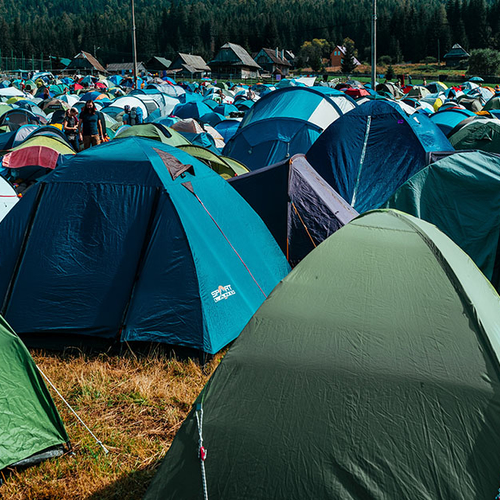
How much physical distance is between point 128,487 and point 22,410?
0.78 meters

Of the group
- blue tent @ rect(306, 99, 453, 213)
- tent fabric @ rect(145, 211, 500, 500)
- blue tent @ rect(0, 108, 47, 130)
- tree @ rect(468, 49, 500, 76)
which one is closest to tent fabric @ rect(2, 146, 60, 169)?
blue tent @ rect(306, 99, 453, 213)

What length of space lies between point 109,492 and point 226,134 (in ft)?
54.4

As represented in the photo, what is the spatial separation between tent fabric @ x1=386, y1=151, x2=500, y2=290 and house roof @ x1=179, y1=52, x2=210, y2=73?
84001mm

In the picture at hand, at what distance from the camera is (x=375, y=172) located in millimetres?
9109

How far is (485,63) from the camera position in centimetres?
7338

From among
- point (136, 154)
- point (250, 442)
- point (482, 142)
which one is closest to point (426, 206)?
point (136, 154)

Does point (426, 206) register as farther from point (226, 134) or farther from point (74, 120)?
point (226, 134)

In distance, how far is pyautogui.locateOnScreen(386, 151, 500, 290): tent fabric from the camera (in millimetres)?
6184

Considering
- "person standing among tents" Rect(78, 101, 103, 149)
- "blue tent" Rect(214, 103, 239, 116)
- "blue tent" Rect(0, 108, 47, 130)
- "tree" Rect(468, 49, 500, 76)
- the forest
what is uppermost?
the forest

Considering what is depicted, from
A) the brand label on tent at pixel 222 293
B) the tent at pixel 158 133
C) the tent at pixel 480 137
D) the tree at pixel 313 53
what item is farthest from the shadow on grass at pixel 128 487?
the tree at pixel 313 53

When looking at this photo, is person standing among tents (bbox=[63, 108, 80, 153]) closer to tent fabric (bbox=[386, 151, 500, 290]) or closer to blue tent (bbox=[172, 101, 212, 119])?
tent fabric (bbox=[386, 151, 500, 290])

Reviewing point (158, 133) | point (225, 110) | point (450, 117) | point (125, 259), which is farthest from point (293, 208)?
point (225, 110)

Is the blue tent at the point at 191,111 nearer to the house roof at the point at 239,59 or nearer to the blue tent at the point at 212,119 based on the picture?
the blue tent at the point at 212,119

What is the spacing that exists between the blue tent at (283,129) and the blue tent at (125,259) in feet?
22.5
